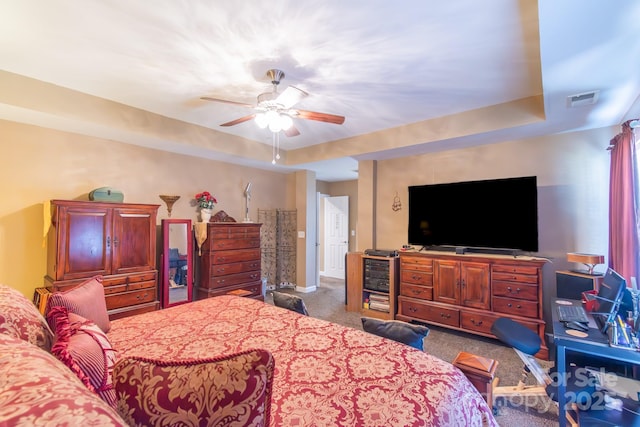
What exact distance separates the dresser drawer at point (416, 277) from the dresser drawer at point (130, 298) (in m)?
3.27

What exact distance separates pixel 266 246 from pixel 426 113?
374cm

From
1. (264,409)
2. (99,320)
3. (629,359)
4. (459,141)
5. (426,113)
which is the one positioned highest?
(426,113)

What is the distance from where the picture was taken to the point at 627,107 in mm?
2656

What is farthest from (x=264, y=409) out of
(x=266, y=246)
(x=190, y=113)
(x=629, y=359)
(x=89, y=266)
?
(x=266, y=246)

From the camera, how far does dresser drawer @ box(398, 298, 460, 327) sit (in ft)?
11.8

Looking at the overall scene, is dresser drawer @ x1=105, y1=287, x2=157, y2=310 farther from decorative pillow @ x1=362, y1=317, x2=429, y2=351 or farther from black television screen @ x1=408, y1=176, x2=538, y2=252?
black television screen @ x1=408, y1=176, x2=538, y2=252

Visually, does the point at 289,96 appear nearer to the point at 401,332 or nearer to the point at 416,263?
A: the point at 401,332

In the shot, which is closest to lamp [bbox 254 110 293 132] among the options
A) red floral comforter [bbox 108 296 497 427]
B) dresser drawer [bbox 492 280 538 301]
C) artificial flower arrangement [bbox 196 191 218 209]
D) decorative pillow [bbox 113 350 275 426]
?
red floral comforter [bbox 108 296 497 427]

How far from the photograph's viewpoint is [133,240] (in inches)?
137

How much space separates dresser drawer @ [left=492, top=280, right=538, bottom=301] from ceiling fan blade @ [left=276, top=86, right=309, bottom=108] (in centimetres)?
296

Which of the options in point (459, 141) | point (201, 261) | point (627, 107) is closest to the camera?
point (627, 107)

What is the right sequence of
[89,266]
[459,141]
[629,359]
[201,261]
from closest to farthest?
[629,359]
[89,266]
[459,141]
[201,261]

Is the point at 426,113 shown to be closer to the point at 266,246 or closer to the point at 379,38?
the point at 379,38

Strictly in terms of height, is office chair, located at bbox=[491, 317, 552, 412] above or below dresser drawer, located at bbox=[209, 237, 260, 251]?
below
